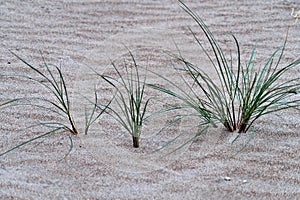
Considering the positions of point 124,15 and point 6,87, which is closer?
point 6,87

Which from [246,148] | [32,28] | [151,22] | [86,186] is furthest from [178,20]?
[86,186]

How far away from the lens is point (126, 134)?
274cm

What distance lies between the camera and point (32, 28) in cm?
382

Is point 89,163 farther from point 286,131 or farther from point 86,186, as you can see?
point 286,131

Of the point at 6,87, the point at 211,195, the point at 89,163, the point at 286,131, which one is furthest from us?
the point at 6,87

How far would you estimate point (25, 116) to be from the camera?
2.87 m

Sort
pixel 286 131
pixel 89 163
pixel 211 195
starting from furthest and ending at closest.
Answer: pixel 286 131
pixel 89 163
pixel 211 195

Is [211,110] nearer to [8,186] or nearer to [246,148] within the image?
[246,148]

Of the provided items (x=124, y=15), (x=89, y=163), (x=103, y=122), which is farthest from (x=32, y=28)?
(x=89, y=163)

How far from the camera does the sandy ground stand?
2.38 meters

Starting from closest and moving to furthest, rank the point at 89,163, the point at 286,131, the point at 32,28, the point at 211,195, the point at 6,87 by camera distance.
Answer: the point at 211,195 → the point at 89,163 → the point at 286,131 → the point at 6,87 → the point at 32,28

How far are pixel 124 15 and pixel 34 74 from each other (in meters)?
Answer: 0.93

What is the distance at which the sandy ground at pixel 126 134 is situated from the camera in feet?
7.80

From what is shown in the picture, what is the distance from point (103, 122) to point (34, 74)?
63cm
